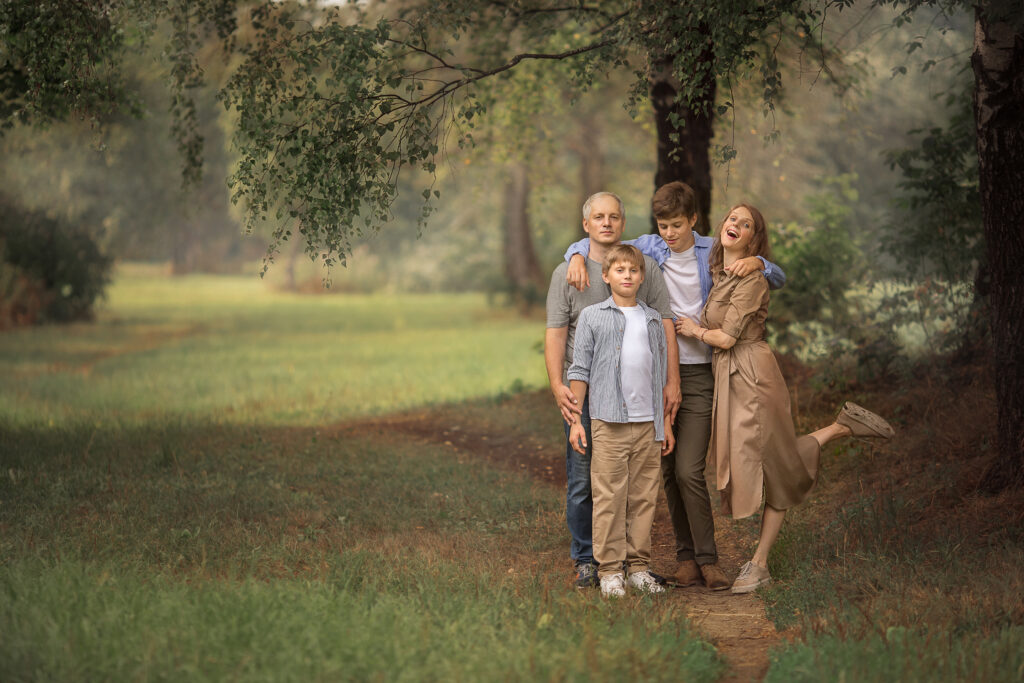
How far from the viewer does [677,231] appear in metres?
5.57

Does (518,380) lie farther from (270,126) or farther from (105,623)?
(105,623)

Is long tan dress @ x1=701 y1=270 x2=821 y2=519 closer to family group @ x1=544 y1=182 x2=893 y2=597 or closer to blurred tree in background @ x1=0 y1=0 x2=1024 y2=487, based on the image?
family group @ x1=544 y1=182 x2=893 y2=597

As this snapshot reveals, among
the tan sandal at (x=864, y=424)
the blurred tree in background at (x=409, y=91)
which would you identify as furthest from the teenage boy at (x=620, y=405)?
the blurred tree in background at (x=409, y=91)

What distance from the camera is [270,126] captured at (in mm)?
7176

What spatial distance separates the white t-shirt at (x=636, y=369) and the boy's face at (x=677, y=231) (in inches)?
21.6

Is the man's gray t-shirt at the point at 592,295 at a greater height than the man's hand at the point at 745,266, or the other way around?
the man's hand at the point at 745,266

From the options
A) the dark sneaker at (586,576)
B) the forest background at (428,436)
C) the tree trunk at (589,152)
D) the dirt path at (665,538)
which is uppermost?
A: the tree trunk at (589,152)

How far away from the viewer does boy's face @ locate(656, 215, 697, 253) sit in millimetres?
5535

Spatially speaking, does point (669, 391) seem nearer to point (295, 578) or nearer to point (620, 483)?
point (620, 483)

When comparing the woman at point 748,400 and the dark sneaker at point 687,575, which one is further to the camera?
the dark sneaker at point 687,575

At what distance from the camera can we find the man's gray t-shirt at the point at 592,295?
17.9 feet

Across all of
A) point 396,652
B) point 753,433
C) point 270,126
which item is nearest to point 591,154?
point 270,126

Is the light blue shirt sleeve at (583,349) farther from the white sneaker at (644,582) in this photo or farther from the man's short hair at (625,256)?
the white sneaker at (644,582)

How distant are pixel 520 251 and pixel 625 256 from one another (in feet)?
81.3
